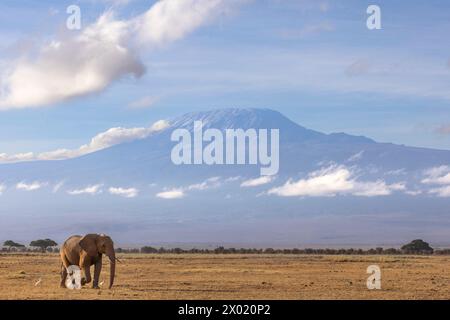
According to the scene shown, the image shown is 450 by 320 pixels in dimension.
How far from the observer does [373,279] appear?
47.6m

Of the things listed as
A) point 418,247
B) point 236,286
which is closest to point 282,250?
point 418,247

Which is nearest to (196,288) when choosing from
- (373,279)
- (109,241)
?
(109,241)

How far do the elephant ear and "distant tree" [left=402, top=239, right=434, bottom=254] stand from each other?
4235 inches

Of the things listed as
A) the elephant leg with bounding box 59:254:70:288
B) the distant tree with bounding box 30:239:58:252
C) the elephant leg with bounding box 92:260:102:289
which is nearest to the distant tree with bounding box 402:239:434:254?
the distant tree with bounding box 30:239:58:252

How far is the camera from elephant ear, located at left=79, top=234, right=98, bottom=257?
134ft

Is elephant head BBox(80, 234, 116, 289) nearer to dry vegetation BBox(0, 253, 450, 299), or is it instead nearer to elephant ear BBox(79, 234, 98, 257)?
elephant ear BBox(79, 234, 98, 257)

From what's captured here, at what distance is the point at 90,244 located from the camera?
135 feet

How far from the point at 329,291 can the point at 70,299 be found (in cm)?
1075

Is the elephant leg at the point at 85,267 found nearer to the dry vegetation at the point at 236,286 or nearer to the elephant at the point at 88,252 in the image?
the elephant at the point at 88,252

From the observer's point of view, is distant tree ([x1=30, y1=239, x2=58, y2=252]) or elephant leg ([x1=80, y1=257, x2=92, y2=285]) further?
distant tree ([x1=30, y1=239, x2=58, y2=252])

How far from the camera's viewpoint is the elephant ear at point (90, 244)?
40906 mm
